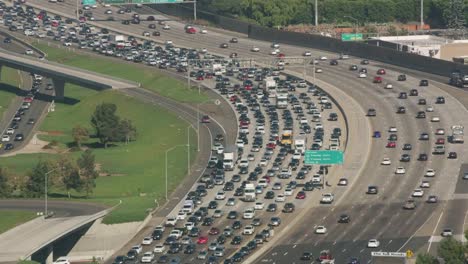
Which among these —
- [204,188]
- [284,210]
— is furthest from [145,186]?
[284,210]

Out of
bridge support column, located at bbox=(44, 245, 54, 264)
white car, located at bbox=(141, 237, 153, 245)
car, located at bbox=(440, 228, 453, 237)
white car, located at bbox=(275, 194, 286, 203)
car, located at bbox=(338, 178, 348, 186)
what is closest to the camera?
bridge support column, located at bbox=(44, 245, 54, 264)

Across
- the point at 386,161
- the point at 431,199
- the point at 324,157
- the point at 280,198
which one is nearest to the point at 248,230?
the point at 280,198

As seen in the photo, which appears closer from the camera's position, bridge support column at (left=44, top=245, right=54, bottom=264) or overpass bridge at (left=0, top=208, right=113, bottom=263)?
overpass bridge at (left=0, top=208, right=113, bottom=263)

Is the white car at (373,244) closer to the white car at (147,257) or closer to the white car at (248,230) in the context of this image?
the white car at (248,230)

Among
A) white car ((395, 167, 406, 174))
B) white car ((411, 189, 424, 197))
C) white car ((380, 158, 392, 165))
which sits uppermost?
white car ((380, 158, 392, 165))

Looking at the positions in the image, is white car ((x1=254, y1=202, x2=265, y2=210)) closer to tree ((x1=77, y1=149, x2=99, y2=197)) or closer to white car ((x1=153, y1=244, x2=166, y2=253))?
tree ((x1=77, y1=149, x2=99, y2=197))

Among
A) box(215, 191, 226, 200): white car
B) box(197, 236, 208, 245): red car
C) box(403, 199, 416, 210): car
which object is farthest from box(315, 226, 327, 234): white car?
box(215, 191, 226, 200): white car

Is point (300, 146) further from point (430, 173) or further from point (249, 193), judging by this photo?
point (249, 193)

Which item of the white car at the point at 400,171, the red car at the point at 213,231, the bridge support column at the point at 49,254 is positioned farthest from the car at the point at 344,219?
the bridge support column at the point at 49,254
